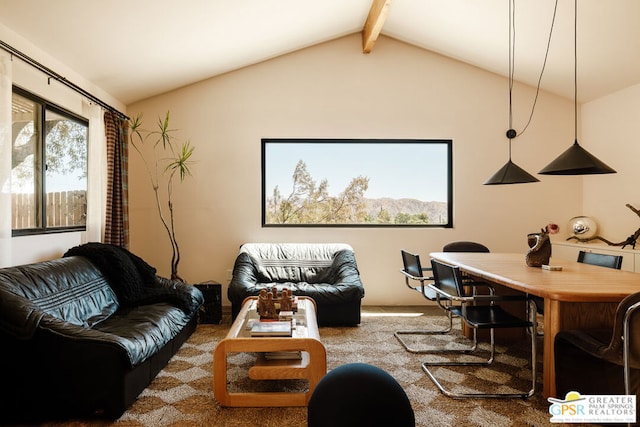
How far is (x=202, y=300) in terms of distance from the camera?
4.07m

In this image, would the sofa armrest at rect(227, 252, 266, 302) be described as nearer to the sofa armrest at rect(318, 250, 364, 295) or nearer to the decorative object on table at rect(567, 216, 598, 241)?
the sofa armrest at rect(318, 250, 364, 295)

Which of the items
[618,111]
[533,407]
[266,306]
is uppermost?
[618,111]

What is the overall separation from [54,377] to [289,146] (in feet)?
12.1

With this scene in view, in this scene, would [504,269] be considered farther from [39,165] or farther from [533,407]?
[39,165]

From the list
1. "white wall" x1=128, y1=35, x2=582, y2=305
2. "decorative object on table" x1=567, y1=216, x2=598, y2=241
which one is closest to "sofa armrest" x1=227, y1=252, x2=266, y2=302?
"white wall" x1=128, y1=35, x2=582, y2=305

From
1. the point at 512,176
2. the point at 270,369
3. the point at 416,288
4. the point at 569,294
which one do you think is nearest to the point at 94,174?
the point at 270,369

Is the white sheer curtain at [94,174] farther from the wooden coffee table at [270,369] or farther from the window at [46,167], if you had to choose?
the wooden coffee table at [270,369]

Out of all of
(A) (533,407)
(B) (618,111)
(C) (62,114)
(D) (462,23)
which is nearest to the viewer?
(A) (533,407)

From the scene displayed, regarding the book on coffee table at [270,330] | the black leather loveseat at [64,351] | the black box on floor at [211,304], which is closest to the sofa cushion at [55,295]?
the black leather loveseat at [64,351]

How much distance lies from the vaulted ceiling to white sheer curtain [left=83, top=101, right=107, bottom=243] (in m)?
0.37

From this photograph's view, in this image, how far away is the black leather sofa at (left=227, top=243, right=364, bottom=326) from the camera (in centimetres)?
413

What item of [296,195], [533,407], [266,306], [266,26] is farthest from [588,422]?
[266,26]

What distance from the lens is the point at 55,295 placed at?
2816mm

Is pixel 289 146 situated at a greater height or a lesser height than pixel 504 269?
greater
